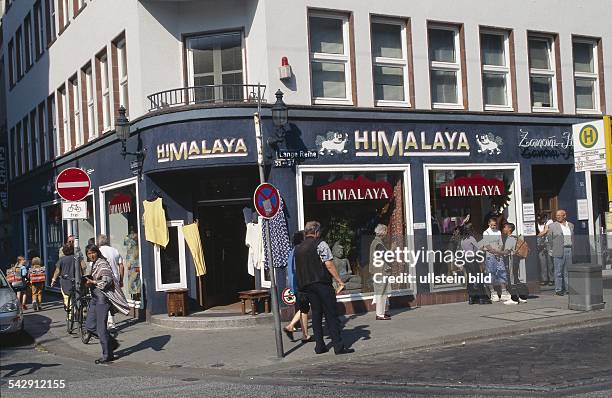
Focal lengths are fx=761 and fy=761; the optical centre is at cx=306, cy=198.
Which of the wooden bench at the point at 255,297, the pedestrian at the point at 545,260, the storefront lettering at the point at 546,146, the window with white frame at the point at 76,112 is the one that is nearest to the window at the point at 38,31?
the window with white frame at the point at 76,112

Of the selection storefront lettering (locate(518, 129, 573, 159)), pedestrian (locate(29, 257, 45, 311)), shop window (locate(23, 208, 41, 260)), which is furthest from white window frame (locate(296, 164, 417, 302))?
shop window (locate(23, 208, 41, 260))

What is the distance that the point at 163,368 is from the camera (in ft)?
37.5

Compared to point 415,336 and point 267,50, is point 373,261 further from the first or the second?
point 267,50

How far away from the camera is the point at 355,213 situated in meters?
16.4

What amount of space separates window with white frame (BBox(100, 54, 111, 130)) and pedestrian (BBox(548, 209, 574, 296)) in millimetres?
10961

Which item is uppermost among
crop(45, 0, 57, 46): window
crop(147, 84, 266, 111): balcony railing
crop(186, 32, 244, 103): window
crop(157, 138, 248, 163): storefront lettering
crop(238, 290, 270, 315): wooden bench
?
crop(45, 0, 57, 46): window

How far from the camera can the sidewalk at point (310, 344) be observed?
11.5m

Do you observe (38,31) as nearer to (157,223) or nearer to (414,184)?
Result: (157,223)

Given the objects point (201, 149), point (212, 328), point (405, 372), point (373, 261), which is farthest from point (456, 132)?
point (405, 372)

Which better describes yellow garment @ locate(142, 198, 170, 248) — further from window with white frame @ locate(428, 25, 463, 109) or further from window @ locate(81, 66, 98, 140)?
window with white frame @ locate(428, 25, 463, 109)

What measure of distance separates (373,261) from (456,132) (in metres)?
4.36

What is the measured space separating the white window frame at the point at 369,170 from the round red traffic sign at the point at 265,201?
4039 mm

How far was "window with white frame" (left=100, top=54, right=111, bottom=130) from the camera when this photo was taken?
1898 centimetres

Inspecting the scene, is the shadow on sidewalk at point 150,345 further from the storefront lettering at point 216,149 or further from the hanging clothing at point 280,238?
the storefront lettering at point 216,149
